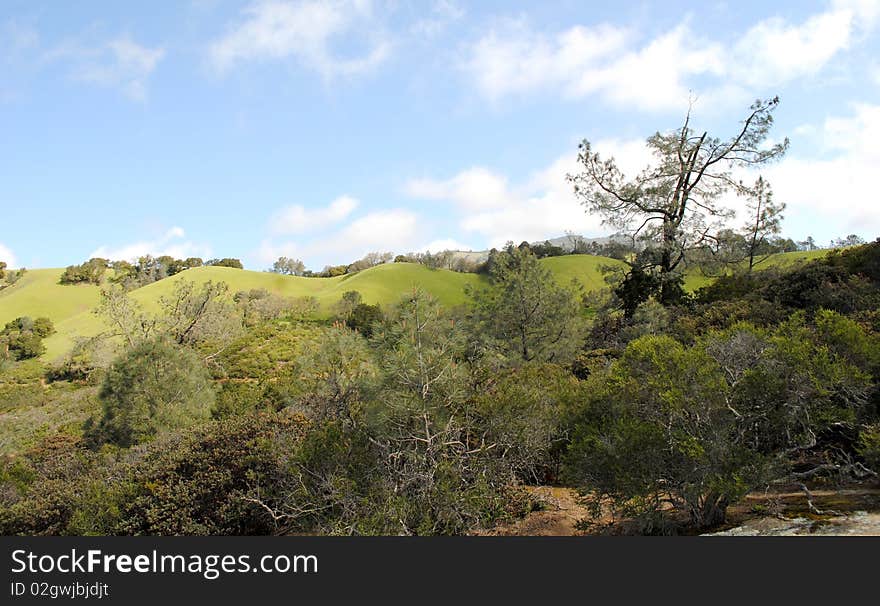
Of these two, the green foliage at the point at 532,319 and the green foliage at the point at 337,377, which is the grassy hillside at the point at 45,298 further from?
the green foliage at the point at 337,377

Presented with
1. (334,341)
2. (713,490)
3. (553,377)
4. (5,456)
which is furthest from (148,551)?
(5,456)

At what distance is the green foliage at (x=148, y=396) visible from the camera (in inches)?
565

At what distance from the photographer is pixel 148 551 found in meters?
5.40

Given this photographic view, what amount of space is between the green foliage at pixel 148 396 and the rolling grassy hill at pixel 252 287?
38.8 m

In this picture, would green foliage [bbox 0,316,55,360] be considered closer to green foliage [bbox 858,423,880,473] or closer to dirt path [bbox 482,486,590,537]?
dirt path [bbox 482,486,590,537]

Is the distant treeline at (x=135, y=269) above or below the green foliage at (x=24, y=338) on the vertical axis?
above

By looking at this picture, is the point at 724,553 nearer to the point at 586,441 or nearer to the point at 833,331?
the point at 586,441

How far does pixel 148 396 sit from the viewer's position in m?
14.5

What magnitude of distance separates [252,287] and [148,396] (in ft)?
211

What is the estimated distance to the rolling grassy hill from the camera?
6009 centimetres

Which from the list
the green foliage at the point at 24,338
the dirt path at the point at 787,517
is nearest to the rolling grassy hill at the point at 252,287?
the green foliage at the point at 24,338

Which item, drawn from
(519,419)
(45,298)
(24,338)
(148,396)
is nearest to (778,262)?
(519,419)

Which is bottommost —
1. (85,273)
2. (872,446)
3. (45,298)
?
(872,446)

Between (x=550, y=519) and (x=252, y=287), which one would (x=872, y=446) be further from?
(x=252, y=287)
